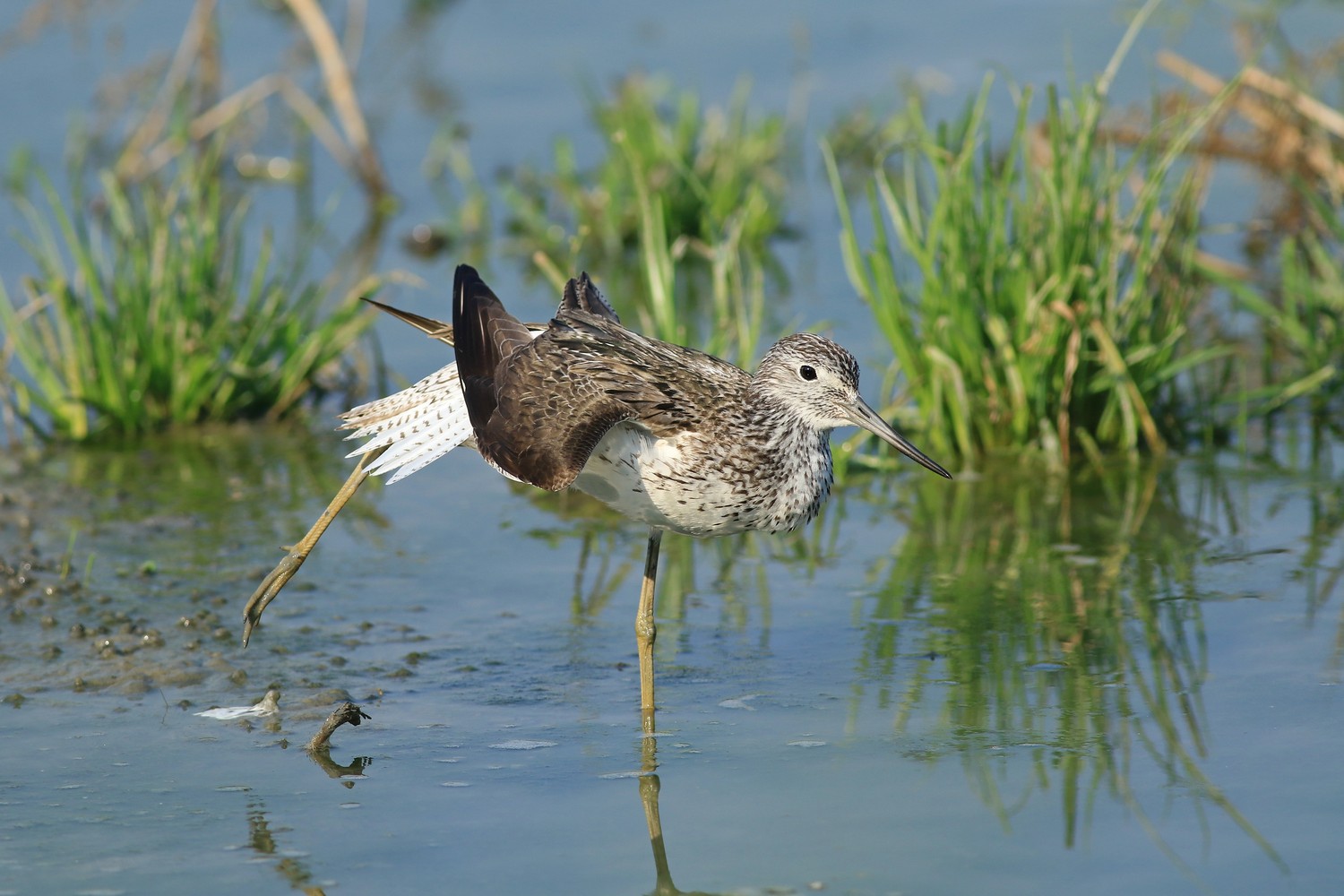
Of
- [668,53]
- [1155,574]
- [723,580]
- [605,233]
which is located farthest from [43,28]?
[1155,574]

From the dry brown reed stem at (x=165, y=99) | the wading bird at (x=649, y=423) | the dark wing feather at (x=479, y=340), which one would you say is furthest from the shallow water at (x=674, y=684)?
the dry brown reed stem at (x=165, y=99)

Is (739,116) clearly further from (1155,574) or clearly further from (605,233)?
(1155,574)

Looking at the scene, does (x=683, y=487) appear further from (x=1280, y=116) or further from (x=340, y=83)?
(x=340, y=83)

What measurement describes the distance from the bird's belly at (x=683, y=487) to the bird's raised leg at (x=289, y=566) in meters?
1.06

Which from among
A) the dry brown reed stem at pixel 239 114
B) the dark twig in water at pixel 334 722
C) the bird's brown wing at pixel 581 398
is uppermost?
the dry brown reed stem at pixel 239 114

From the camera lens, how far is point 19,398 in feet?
26.6

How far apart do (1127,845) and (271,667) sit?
9.89 feet

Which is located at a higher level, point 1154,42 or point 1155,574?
point 1154,42

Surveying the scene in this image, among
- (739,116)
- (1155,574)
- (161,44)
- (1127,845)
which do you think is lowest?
(1127,845)

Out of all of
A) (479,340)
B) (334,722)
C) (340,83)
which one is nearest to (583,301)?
(479,340)

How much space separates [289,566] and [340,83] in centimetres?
632

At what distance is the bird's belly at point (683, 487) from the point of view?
523 centimetres

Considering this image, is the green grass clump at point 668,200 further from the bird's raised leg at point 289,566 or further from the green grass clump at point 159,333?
the bird's raised leg at point 289,566

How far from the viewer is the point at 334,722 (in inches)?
195
